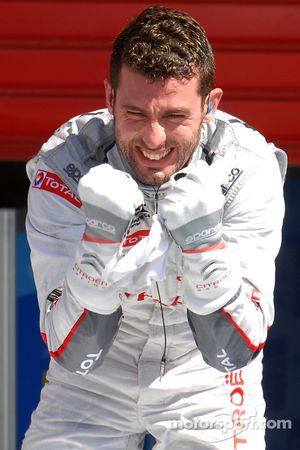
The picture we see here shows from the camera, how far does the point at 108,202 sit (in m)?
2.53

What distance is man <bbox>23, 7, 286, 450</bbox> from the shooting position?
2592 millimetres

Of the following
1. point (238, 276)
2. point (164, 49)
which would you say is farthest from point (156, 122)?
point (238, 276)

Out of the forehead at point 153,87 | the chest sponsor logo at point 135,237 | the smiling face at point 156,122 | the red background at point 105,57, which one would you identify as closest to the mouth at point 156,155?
the smiling face at point 156,122

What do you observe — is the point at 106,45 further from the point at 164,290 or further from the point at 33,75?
the point at 164,290

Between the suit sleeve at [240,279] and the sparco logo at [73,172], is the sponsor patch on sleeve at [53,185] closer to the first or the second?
the sparco logo at [73,172]

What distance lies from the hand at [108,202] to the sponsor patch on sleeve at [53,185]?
1.01ft

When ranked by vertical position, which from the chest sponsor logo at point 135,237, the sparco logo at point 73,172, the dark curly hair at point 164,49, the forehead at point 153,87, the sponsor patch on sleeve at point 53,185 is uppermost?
the dark curly hair at point 164,49

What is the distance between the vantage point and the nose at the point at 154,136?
8.81 feet

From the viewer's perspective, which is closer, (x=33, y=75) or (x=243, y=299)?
(x=243, y=299)

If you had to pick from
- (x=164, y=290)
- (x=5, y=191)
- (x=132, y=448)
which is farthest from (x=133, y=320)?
(x=5, y=191)

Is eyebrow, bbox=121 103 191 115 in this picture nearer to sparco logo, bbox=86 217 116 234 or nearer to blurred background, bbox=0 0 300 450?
sparco logo, bbox=86 217 116 234

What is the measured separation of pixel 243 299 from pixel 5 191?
185 cm

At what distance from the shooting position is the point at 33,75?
13.8 feet

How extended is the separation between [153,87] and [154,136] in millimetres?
121
